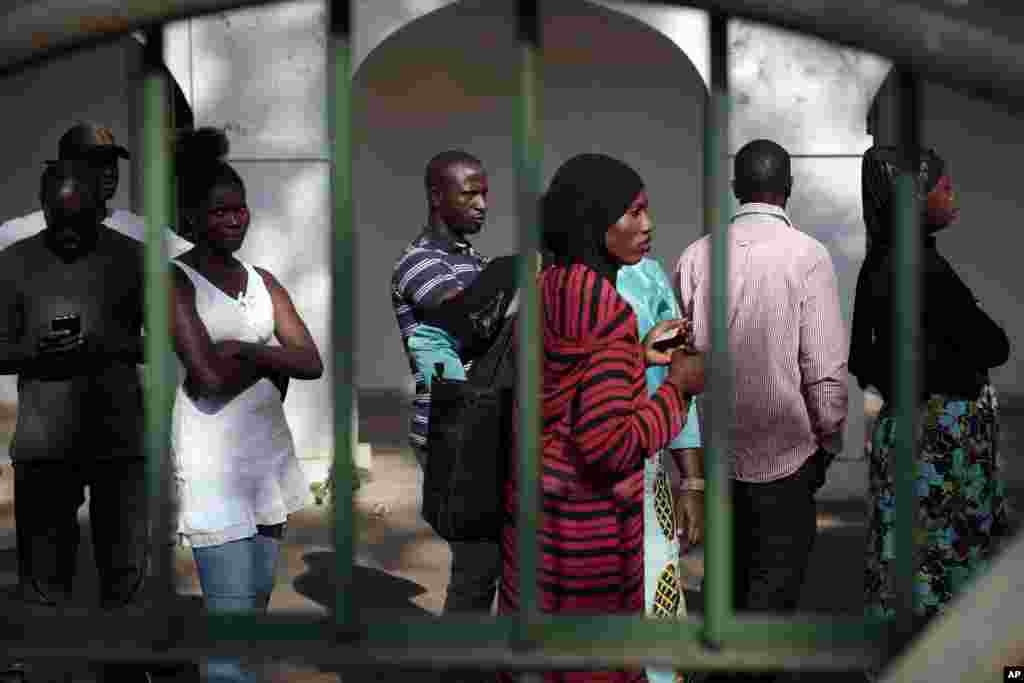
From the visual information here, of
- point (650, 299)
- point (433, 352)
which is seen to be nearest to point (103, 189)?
point (433, 352)

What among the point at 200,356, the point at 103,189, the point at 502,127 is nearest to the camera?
the point at 200,356

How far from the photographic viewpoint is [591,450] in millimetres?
2926

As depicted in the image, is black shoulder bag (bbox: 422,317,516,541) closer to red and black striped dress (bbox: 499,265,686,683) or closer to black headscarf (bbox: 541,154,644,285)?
red and black striped dress (bbox: 499,265,686,683)

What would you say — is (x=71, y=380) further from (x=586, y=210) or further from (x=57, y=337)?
(x=586, y=210)

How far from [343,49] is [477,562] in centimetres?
293

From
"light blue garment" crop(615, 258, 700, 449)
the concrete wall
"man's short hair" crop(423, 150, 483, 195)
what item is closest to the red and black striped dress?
"light blue garment" crop(615, 258, 700, 449)

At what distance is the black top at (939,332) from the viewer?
419cm

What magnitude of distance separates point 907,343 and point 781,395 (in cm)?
254

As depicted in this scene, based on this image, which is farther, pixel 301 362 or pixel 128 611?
pixel 301 362

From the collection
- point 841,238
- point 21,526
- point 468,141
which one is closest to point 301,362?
point 21,526

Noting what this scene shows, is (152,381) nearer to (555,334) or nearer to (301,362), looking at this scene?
(555,334)

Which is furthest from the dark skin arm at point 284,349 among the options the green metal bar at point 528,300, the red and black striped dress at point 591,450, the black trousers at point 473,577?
the green metal bar at point 528,300

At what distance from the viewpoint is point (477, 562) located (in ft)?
14.3

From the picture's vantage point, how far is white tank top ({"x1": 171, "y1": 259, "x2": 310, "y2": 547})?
3676 mm
